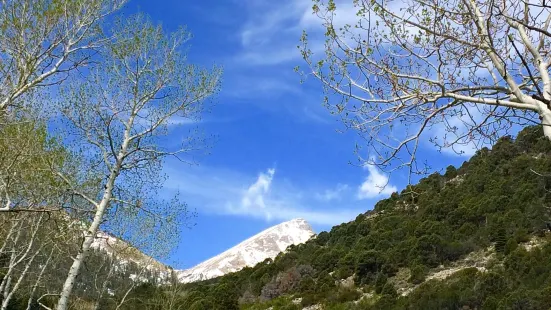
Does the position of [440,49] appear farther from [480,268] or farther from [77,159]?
[480,268]

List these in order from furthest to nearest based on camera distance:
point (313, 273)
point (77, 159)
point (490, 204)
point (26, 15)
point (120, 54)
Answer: point (313, 273) → point (490, 204) → point (77, 159) → point (120, 54) → point (26, 15)

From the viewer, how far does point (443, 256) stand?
87.5ft

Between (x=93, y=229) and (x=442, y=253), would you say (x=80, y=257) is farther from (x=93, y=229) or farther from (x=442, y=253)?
(x=442, y=253)

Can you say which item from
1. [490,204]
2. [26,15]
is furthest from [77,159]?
[490,204]

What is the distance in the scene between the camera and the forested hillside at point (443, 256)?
18.9 metres

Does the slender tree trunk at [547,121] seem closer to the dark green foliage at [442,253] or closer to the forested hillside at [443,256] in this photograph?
the forested hillside at [443,256]

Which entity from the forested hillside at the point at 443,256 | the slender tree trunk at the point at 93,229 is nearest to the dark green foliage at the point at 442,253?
the forested hillside at the point at 443,256

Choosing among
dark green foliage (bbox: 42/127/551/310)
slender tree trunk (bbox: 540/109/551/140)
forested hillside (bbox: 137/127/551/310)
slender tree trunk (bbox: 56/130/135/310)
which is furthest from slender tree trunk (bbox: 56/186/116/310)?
dark green foliage (bbox: 42/127/551/310)

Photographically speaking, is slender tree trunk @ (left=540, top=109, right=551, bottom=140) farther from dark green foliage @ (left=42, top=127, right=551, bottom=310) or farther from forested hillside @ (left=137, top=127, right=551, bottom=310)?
dark green foliage @ (left=42, top=127, right=551, bottom=310)

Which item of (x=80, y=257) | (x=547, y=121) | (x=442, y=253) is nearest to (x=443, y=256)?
(x=442, y=253)

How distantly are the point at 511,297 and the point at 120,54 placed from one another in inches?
548

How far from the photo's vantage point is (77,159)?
13.7 meters

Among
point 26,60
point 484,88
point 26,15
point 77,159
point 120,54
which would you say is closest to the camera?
point 484,88

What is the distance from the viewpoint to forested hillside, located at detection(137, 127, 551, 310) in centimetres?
1889
